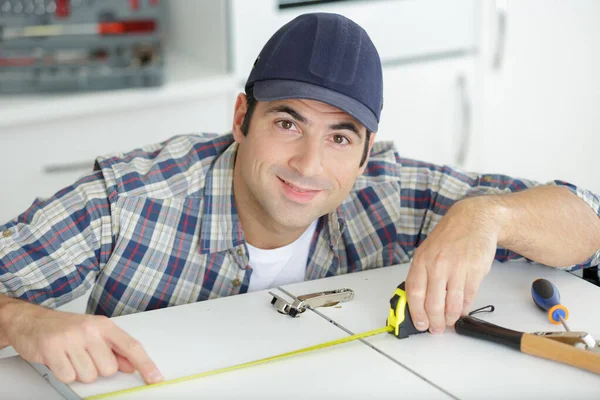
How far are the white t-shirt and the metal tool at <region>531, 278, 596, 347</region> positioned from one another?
500mm

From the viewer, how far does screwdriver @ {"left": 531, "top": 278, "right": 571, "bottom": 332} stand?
4.72 ft

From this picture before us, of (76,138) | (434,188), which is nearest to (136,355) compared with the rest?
(434,188)

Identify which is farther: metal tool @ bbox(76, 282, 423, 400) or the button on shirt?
the button on shirt

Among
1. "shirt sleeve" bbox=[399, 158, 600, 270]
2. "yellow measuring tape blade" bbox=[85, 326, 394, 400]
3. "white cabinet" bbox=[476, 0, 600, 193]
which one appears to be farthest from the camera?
"white cabinet" bbox=[476, 0, 600, 193]

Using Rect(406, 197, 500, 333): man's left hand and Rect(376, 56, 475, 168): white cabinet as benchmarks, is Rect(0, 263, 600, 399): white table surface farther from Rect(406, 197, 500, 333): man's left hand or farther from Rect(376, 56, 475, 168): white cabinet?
Rect(376, 56, 475, 168): white cabinet

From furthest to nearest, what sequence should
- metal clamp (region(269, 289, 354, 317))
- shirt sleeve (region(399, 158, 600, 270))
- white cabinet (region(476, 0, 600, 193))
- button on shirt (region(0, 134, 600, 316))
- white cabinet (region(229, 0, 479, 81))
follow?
white cabinet (region(476, 0, 600, 193)) → white cabinet (region(229, 0, 479, 81)) → shirt sleeve (region(399, 158, 600, 270)) → button on shirt (region(0, 134, 600, 316)) → metal clamp (region(269, 289, 354, 317))

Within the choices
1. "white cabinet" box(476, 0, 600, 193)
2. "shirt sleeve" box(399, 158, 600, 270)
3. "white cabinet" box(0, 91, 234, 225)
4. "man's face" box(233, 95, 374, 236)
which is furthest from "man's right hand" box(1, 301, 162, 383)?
"white cabinet" box(476, 0, 600, 193)

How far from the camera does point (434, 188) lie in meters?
1.84

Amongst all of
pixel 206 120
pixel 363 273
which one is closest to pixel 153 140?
pixel 206 120

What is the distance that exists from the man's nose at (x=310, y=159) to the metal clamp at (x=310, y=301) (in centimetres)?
22

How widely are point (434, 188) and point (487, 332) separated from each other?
0.52m

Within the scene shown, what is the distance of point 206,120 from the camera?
2652mm

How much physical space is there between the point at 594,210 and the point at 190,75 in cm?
139

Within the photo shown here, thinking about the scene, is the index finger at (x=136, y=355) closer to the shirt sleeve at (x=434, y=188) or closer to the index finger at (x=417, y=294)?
the index finger at (x=417, y=294)
